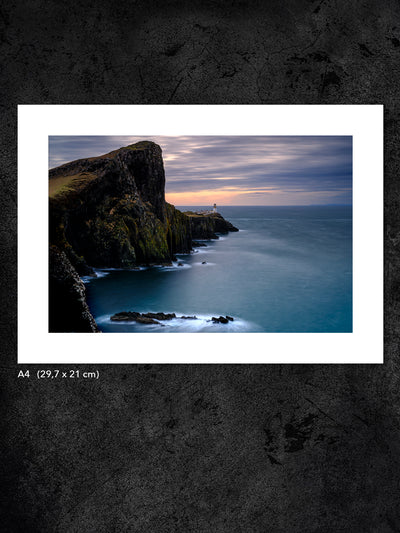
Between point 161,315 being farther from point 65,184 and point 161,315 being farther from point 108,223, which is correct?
point 65,184

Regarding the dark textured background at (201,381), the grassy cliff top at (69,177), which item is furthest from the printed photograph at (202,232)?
the dark textured background at (201,381)

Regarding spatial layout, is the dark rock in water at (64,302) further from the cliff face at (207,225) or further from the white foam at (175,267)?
the cliff face at (207,225)

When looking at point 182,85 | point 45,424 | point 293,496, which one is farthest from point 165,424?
point 182,85

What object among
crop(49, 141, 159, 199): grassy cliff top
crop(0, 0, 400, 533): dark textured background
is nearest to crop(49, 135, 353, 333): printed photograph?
crop(49, 141, 159, 199): grassy cliff top

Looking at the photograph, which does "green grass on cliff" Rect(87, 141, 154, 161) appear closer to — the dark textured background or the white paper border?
the white paper border

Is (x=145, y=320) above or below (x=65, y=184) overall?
below

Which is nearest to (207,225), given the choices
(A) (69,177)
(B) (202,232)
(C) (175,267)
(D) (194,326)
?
(B) (202,232)

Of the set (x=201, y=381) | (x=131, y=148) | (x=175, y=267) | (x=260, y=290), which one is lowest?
(x=201, y=381)

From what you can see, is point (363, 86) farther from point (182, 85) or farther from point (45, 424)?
point (45, 424)
